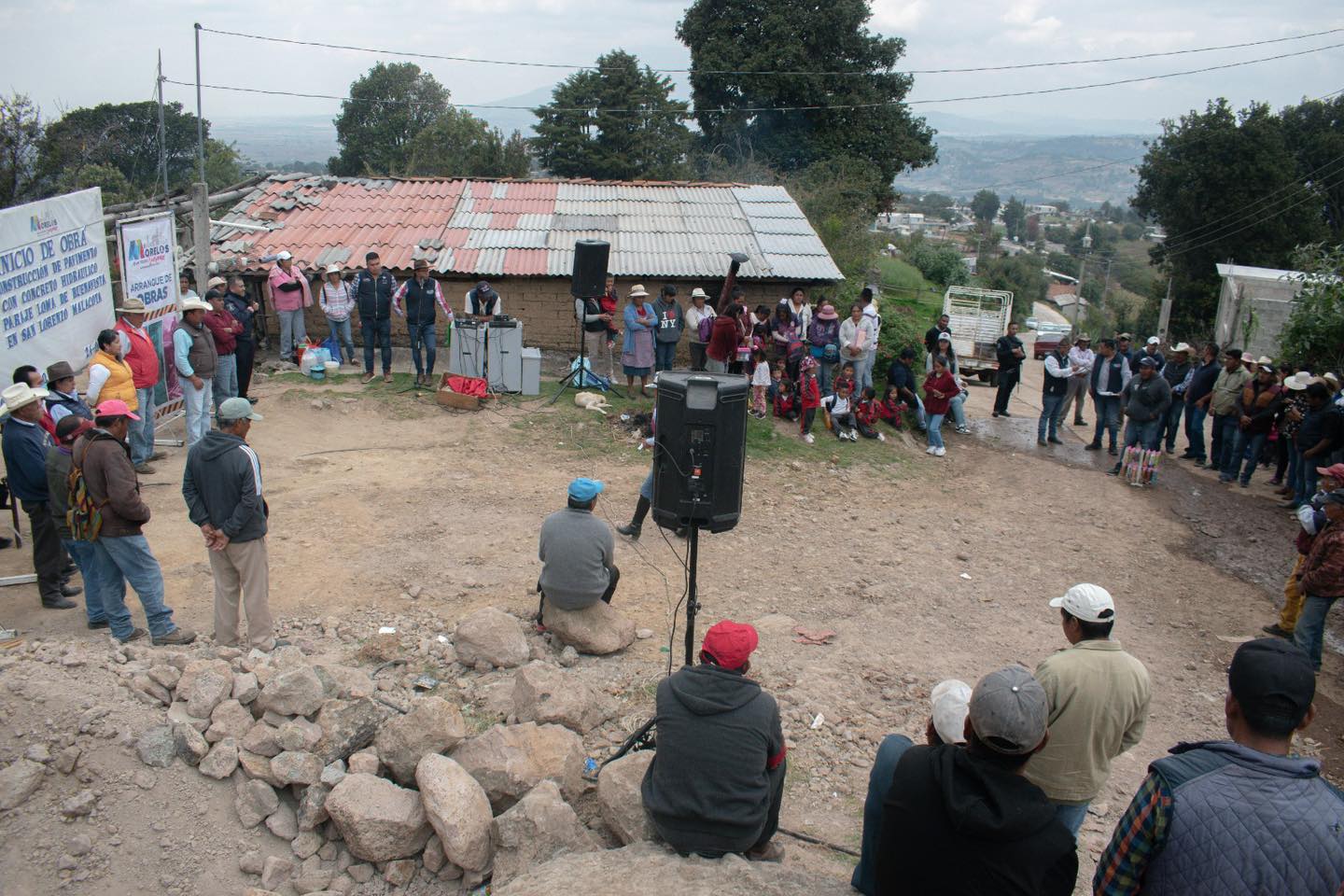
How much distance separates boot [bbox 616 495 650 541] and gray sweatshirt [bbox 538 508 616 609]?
2.09 m

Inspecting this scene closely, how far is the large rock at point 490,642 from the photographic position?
6309 millimetres

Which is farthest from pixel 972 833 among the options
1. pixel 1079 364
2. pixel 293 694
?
pixel 1079 364

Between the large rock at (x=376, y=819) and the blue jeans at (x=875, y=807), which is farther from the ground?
the blue jeans at (x=875, y=807)

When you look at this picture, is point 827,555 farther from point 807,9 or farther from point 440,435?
Answer: point 807,9

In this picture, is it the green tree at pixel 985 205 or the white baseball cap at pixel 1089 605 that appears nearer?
the white baseball cap at pixel 1089 605

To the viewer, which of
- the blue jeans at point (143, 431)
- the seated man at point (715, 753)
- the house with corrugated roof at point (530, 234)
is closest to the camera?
the seated man at point (715, 753)

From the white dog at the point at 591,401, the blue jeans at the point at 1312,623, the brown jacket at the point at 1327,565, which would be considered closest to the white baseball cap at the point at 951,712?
the brown jacket at the point at 1327,565

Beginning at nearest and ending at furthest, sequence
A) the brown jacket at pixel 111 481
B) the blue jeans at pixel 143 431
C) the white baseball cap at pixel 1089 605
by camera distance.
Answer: the white baseball cap at pixel 1089 605, the brown jacket at pixel 111 481, the blue jeans at pixel 143 431

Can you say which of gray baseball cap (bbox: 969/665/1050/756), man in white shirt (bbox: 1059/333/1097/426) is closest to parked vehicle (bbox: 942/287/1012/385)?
man in white shirt (bbox: 1059/333/1097/426)

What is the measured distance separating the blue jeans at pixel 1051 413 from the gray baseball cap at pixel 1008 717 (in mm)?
11840

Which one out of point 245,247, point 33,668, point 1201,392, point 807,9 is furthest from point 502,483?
point 807,9

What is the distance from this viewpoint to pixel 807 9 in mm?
35875

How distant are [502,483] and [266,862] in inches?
237

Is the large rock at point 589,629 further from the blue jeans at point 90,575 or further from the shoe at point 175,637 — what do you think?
the blue jeans at point 90,575
